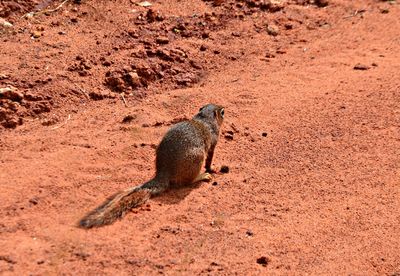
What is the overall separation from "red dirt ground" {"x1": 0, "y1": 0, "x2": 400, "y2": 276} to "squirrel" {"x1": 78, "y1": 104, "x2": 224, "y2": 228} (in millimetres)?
108

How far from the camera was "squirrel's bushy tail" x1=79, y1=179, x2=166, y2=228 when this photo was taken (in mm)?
5016

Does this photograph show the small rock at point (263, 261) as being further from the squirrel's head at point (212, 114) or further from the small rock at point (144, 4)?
the small rock at point (144, 4)

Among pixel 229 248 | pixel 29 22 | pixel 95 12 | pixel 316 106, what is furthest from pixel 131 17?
pixel 229 248

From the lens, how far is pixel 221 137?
6812 millimetres

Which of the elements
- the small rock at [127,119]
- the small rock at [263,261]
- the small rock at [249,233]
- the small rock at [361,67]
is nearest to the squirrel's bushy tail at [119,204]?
the small rock at [249,233]

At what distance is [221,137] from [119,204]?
1926 mm

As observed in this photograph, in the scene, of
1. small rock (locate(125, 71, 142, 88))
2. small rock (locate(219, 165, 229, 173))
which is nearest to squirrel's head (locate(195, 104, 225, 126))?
small rock (locate(219, 165, 229, 173))

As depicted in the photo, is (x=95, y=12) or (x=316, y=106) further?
(x=95, y=12)

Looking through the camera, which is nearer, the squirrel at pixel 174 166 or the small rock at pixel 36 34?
the squirrel at pixel 174 166

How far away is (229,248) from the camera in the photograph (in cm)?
504

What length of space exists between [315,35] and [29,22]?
13.1 ft

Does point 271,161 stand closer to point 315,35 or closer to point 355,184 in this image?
point 355,184

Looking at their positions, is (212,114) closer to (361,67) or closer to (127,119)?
(127,119)

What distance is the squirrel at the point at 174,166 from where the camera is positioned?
514 cm
